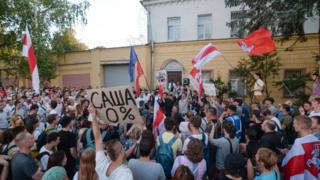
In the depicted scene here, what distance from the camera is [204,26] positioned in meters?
25.1

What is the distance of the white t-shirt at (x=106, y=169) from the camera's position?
12.5 ft

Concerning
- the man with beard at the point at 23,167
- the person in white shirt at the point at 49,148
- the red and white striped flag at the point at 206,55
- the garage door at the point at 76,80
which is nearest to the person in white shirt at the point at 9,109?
the red and white striped flag at the point at 206,55

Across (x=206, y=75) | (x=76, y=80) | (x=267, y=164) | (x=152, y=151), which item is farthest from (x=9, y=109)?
(x=76, y=80)

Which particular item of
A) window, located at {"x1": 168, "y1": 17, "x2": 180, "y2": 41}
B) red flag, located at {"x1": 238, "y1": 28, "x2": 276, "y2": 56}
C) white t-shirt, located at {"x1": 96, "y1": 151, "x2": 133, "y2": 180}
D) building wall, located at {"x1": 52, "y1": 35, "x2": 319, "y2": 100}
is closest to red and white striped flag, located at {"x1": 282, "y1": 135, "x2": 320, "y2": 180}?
white t-shirt, located at {"x1": 96, "y1": 151, "x2": 133, "y2": 180}

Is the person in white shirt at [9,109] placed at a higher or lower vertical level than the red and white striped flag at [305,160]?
A: higher

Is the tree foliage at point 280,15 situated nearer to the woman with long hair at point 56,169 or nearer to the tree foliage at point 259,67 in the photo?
the tree foliage at point 259,67

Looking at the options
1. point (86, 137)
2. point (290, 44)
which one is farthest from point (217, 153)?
point (290, 44)

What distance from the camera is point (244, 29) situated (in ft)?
57.3

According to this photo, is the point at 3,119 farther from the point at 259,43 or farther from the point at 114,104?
Result: the point at 259,43

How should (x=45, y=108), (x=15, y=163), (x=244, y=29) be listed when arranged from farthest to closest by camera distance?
(x=244, y=29) < (x=45, y=108) < (x=15, y=163)

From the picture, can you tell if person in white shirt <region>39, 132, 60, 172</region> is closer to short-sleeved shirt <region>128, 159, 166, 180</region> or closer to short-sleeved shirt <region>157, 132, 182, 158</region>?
short-sleeved shirt <region>128, 159, 166, 180</region>

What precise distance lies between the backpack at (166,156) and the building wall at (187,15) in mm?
19346

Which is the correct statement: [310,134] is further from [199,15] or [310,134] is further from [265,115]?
[199,15]

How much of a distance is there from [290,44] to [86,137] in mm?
18401
